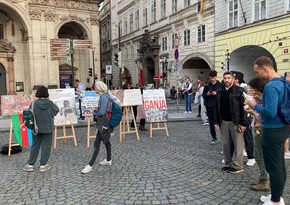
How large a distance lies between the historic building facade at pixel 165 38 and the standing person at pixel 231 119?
13418 mm

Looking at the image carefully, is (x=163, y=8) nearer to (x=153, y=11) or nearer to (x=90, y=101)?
(x=153, y=11)

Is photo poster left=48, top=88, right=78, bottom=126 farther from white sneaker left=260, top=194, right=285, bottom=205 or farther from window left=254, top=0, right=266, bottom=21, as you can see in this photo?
window left=254, top=0, right=266, bottom=21

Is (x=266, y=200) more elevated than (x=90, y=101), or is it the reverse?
(x=90, y=101)

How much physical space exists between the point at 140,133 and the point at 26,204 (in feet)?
19.6

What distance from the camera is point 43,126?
564cm

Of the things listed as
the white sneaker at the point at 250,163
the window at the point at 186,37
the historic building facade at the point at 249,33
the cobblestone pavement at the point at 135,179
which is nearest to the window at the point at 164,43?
the window at the point at 186,37

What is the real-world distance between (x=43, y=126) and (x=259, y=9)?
1801 cm

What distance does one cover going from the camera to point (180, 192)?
14.7 ft

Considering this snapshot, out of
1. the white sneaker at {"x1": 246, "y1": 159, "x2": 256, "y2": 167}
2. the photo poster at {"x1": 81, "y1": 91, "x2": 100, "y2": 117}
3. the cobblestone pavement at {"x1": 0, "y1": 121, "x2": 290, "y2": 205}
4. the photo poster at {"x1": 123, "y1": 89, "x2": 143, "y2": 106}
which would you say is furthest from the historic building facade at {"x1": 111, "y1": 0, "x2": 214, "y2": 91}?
the white sneaker at {"x1": 246, "y1": 159, "x2": 256, "y2": 167}

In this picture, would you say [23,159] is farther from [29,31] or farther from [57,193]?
[29,31]

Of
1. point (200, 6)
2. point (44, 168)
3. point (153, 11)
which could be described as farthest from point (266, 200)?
point (153, 11)

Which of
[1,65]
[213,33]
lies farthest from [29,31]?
[213,33]

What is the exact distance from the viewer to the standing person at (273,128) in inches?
135

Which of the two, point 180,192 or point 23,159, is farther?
point 23,159
